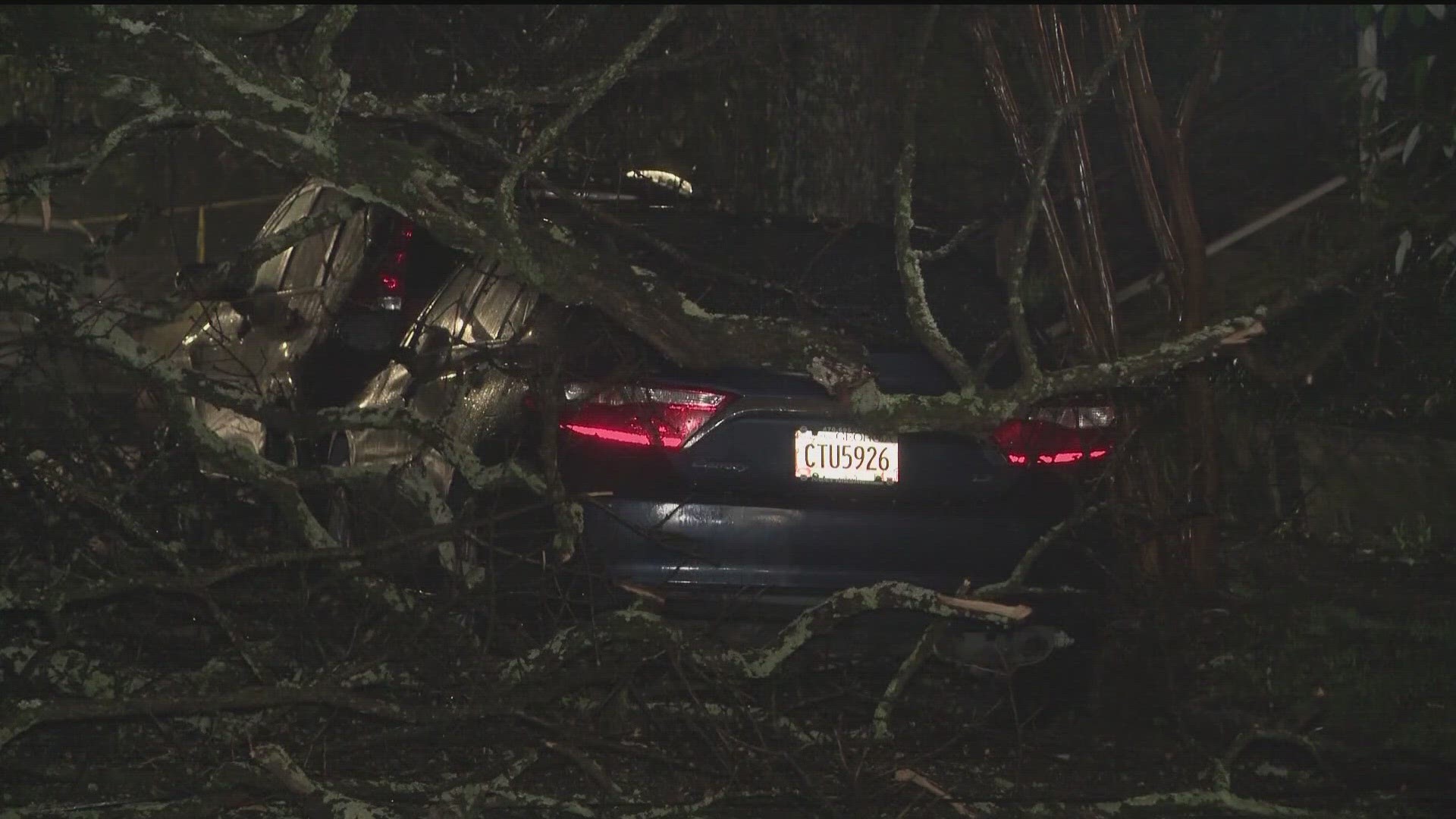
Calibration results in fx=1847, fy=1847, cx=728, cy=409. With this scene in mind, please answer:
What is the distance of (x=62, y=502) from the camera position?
591cm

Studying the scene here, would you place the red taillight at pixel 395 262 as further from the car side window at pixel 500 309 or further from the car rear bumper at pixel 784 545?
the car rear bumper at pixel 784 545

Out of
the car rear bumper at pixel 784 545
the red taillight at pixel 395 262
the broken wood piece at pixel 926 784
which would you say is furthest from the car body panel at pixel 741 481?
the red taillight at pixel 395 262

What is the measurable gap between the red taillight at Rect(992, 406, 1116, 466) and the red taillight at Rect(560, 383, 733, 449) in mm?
957

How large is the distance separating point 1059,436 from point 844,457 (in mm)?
755

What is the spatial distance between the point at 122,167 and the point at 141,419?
13408mm

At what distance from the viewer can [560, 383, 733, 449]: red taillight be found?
5336 millimetres

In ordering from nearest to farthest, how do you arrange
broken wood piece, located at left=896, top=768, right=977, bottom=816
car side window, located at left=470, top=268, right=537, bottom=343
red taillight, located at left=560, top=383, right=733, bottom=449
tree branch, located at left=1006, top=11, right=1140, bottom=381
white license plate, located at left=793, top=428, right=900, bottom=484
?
broken wood piece, located at left=896, top=768, right=977, bottom=816, tree branch, located at left=1006, top=11, right=1140, bottom=381, red taillight, located at left=560, top=383, right=733, bottom=449, white license plate, located at left=793, top=428, right=900, bottom=484, car side window, located at left=470, top=268, right=537, bottom=343

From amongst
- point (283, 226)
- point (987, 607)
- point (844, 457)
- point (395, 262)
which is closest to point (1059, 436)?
point (844, 457)

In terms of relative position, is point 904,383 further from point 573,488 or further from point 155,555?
point 155,555

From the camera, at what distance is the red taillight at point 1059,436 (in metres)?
5.72

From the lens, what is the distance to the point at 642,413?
5340 mm

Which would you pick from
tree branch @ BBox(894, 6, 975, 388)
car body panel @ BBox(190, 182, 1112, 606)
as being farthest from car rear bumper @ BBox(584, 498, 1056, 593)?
tree branch @ BBox(894, 6, 975, 388)

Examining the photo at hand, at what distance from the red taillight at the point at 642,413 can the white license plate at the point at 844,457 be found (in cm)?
28

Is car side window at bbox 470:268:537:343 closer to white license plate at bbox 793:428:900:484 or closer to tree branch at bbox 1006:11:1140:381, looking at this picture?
white license plate at bbox 793:428:900:484
